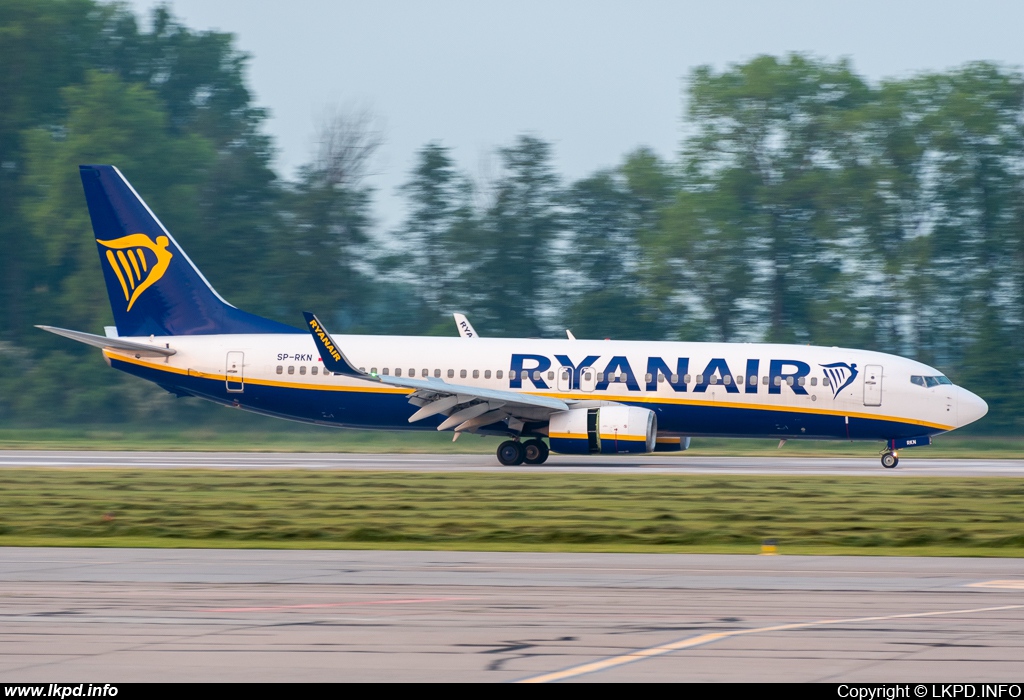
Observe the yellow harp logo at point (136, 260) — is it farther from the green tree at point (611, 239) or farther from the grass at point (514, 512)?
the green tree at point (611, 239)

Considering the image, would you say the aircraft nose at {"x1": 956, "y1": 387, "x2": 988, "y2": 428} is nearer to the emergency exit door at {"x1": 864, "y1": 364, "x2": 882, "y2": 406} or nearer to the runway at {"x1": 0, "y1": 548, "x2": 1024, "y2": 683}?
the emergency exit door at {"x1": 864, "y1": 364, "x2": 882, "y2": 406}

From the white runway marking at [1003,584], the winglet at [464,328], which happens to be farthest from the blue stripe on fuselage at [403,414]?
the white runway marking at [1003,584]

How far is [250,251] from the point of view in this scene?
205 feet

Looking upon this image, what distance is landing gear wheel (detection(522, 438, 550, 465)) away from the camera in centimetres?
3338

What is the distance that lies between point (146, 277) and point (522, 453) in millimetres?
11939

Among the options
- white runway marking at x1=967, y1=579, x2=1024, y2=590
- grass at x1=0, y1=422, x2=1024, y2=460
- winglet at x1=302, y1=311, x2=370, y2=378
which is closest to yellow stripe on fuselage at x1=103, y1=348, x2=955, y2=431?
winglet at x1=302, y1=311, x2=370, y2=378

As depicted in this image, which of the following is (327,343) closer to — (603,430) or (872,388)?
(603,430)

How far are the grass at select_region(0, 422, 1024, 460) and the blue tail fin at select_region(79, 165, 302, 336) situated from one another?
224 inches

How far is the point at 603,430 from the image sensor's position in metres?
31.8

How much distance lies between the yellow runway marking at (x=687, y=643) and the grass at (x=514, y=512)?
5455 millimetres

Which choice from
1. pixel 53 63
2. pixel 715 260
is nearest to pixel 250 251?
pixel 53 63

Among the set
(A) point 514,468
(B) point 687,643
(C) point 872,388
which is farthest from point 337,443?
(B) point 687,643

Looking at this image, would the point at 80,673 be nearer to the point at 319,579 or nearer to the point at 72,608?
the point at 72,608

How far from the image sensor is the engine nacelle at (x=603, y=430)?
104 feet
